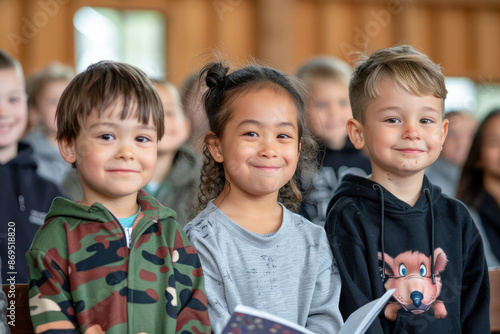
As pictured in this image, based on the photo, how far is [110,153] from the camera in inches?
47.1

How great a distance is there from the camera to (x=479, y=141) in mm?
2898

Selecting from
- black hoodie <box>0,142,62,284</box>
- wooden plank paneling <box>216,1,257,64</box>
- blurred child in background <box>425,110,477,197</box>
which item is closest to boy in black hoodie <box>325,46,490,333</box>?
black hoodie <box>0,142,62,284</box>

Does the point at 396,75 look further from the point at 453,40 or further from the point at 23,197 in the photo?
the point at 453,40

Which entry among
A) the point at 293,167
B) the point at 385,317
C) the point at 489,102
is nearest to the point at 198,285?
the point at 293,167

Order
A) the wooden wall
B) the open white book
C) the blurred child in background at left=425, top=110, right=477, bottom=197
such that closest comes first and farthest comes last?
the open white book → the blurred child in background at left=425, top=110, right=477, bottom=197 → the wooden wall

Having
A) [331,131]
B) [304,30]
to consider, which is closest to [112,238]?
[331,131]

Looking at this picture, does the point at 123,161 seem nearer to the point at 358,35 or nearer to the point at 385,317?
the point at 385,317

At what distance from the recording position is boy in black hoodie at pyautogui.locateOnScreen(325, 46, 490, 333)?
1380 millimetres

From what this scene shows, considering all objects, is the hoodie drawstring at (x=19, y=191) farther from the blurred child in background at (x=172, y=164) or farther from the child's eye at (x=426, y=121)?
the child's eye at (x=426, y=121)

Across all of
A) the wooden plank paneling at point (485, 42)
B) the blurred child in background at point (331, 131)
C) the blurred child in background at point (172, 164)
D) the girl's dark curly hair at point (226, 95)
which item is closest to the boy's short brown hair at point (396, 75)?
the girl's dark curly hair at point (226, 95)

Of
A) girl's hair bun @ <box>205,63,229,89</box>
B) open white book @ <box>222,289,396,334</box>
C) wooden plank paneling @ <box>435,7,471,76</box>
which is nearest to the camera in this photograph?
open white book @ <box>222,289,396,334</box>

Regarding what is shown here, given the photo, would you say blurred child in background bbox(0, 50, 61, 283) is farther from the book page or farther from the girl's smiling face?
the book page

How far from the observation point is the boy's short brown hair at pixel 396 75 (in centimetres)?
141

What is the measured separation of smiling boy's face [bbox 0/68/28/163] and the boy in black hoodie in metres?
1.28
